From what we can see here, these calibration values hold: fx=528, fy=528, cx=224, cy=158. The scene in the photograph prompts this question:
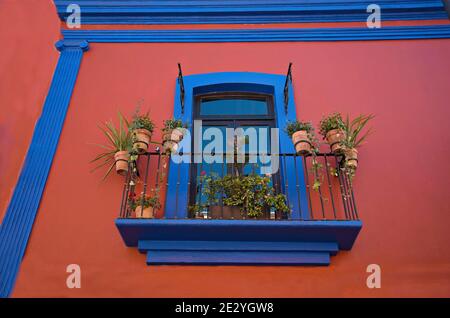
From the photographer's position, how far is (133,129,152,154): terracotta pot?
204 inches

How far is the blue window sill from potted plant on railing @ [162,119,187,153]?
91cm

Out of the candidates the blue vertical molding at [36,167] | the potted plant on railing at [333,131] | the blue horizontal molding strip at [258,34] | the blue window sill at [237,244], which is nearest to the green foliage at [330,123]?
the potted plant on railing at [333,131]

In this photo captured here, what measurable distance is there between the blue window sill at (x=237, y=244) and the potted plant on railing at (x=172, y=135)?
91cm

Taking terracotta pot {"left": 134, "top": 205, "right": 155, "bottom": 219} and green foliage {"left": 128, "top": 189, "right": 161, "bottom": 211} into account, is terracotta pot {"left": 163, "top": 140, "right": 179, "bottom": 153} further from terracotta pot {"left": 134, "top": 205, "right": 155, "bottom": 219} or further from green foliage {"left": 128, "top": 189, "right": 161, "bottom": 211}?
terracotta pot {"left": 134, "top": 205, "right": 155, "bottom": 219}

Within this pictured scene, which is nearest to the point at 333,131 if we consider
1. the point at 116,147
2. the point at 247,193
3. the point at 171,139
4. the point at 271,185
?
the point at 271,185

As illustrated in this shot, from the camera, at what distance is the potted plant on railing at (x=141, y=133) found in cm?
520

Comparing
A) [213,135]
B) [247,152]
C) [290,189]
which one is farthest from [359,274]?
[213,135]


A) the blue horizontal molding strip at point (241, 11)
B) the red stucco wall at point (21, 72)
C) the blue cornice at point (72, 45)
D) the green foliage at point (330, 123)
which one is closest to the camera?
the green foliage at point (330, 123)

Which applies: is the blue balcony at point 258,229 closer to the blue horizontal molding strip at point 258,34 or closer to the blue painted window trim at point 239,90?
the blue painted window trim at point 239,90

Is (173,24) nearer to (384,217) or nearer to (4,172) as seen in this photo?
(4,172)

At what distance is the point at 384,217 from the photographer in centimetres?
510

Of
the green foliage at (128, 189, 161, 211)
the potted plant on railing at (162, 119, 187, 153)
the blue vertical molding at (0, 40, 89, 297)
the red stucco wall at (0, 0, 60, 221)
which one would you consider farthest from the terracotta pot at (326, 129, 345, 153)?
the red stucco wall at (0, 0, 60, 221)
